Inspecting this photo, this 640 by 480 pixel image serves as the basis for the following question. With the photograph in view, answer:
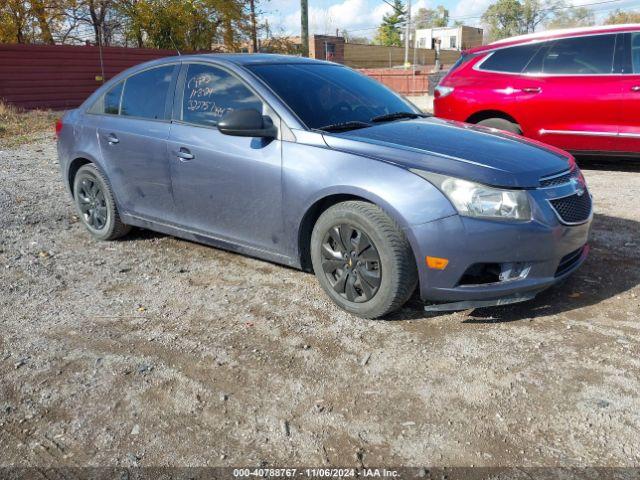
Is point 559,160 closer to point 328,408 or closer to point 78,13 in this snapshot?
point 328,408

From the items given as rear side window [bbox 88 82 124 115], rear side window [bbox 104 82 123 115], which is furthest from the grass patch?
rear side window [bbox 104 82 123 115]

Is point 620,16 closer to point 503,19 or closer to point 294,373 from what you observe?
point 503,19

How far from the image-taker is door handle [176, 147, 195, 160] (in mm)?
4160

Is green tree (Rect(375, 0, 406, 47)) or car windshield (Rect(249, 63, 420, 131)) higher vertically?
green tree (Rect(375, 0, 406, 47))

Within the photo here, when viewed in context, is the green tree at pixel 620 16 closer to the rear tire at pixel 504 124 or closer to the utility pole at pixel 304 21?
the utility pole at pixel 304 21

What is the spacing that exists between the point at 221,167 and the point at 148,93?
3.86 ft

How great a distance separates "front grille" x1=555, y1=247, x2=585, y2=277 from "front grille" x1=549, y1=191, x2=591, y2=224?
217 mm

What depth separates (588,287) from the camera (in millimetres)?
3920

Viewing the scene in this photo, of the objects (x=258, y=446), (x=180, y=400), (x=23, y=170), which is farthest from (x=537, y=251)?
(x=23, y=170)

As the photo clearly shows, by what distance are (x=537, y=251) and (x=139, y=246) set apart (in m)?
3.38

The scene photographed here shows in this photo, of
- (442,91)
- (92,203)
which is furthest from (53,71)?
(92,203)

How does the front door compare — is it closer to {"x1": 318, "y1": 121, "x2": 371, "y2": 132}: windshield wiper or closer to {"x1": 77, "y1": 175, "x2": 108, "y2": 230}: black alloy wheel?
{"x1": 318, "y1": 121, "x2": 371, "y2": 132}: windshield wiper

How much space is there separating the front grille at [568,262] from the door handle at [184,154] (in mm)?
2564

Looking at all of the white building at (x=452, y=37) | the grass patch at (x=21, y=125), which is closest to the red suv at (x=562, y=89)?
the grass patch at (x=21, y=125)
